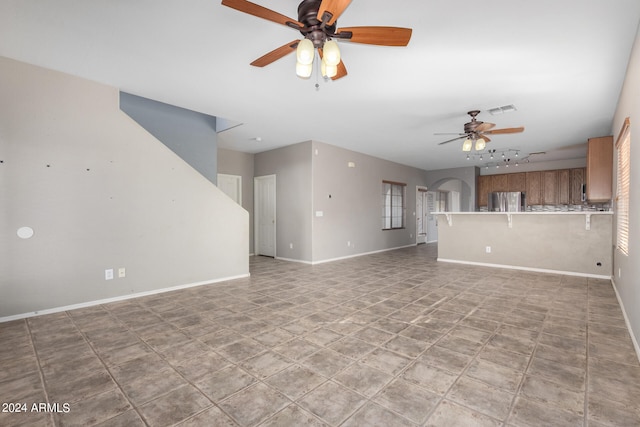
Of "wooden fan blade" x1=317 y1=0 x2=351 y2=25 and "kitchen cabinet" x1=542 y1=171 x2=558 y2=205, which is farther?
"kitchen cabinet" x1=542 y1=171 x2=558 y2=205

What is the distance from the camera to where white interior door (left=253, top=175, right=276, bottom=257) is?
7066mm

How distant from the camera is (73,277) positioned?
3.36m

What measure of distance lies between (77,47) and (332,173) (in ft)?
15.4

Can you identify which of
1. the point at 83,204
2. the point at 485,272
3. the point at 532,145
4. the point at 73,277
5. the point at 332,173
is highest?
the point at 532,145

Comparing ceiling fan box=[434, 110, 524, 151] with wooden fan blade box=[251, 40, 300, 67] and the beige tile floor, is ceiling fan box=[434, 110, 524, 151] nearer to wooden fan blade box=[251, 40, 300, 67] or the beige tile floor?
the beige tile floor

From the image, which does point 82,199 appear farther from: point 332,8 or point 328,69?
point 332,8

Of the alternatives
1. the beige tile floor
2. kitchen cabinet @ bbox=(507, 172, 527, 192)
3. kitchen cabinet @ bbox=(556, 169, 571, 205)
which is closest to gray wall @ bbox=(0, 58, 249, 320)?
the beige tile floor

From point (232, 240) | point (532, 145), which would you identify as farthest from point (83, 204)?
point (532, 145)

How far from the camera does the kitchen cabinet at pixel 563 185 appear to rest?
27.0 feet

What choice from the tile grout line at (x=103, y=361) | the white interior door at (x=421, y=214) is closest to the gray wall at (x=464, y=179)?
the white interior door at (x=421, y=214)

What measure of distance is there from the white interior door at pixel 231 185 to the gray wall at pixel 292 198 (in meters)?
0.69

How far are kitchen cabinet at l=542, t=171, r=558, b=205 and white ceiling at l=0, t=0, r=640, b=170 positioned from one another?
13.2 feet

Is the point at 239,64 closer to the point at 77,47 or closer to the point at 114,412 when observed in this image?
the point at 77,47

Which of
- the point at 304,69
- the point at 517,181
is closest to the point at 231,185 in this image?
the point at 304,69
